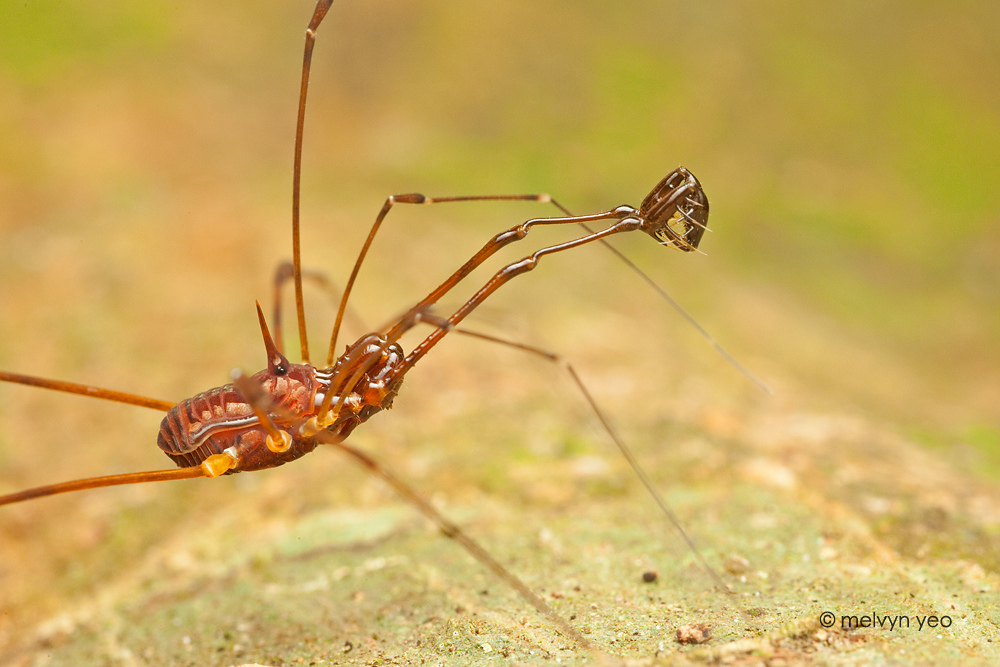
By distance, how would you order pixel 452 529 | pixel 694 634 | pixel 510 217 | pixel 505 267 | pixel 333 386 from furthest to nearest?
pixel 510 217, pixel 333 386, pixel 505 267, pixel 452 529, pixel 694 634

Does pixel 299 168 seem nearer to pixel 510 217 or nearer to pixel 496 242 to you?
pixel 496 242

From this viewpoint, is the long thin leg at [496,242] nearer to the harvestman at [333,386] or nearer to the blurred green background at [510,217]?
the harvestman at [333,386]

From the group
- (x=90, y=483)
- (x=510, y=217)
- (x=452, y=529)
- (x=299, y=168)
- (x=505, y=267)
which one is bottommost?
(x=452, y=529)

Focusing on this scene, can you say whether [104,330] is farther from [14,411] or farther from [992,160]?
[992,160]

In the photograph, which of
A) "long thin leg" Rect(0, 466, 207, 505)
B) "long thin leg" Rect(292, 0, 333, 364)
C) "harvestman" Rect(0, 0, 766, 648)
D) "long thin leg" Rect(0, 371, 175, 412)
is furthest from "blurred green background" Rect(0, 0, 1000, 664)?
"long thin leg" Rect(0, 371, 175, 412)

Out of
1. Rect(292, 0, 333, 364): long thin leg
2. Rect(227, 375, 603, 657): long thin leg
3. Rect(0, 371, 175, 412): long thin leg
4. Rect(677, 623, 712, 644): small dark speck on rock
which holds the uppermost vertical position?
Rect(292, 0, 333, 364): long thin leg

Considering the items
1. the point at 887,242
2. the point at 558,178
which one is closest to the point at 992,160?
the point at 887,242

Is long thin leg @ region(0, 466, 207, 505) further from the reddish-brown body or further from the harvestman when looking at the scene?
the reddish-brown body

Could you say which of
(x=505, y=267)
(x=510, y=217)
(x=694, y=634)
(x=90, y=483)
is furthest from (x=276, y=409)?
(x=510, y=217)
